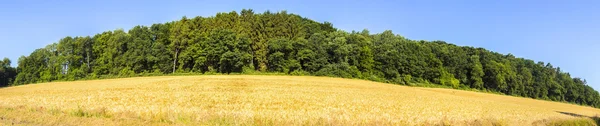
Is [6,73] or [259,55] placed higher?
[259,55]

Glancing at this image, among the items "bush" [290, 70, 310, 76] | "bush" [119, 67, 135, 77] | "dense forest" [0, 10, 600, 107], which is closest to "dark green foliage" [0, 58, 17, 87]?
"dense forest" [0, 10, 600, 107]

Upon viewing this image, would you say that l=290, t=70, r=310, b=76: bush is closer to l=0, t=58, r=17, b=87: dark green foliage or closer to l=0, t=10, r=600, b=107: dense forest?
l=0, t=10, r=600, b=107: dense forest

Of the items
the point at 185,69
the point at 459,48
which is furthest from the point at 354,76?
the point at 459,48

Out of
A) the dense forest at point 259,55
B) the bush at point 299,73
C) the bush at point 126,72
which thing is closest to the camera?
the bush at point 299,73

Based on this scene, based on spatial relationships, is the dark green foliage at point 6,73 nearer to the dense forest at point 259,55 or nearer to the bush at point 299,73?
the dense forest at point 259,55

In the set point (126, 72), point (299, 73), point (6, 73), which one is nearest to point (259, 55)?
point (299, 73)

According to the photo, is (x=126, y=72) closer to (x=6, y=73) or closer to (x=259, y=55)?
(x=259, y=55)

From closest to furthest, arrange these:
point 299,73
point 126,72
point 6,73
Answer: point 299,73 → point 126,72 → point 6,73

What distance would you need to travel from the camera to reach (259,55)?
6944 cm

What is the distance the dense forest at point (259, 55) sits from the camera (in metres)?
68.0

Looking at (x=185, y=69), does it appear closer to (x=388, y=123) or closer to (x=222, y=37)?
(x=222, y=37)

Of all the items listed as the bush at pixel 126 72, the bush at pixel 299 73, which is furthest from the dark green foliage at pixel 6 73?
the bush at pixel 299 73

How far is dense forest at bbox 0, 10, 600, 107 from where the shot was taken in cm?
6800

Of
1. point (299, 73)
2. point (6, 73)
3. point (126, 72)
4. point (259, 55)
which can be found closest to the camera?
point (299, 73)
